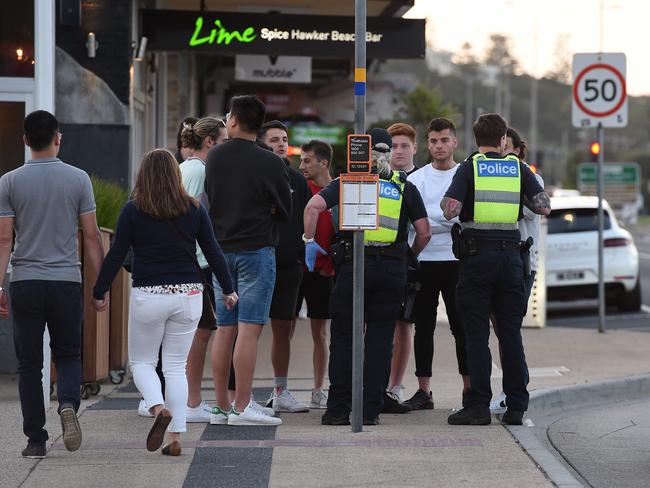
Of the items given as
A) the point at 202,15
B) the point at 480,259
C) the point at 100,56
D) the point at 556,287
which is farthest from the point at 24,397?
the point at 556,287

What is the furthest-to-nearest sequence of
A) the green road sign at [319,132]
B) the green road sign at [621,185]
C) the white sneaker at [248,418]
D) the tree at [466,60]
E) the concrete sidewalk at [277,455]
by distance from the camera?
the tree at [466,60] → the green road sign at [621,185] → the green road sign at [319,132] → the white sneaker at [248,418] → the concrete sidewalk at [277,455]

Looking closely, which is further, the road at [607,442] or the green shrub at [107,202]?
the green shrub at [107,202]

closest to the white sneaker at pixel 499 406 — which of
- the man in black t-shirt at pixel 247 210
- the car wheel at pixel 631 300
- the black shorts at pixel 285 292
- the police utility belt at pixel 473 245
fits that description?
the police utility belt at pixel 473 245

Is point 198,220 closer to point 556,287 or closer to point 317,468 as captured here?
point 317,468

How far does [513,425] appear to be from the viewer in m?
9.18

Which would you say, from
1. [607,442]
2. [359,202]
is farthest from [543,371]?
[359,202]

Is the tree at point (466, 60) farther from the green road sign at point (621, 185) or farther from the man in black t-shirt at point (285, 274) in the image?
the man in black t-shirt at point (285, 274)

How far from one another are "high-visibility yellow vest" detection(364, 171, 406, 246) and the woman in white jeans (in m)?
1.48

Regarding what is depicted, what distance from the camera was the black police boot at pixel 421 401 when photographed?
393 inches

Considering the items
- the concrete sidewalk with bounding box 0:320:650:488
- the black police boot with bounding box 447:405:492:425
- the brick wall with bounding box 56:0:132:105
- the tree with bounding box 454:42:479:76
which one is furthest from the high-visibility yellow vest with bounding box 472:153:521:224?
the tree with bounding box 454:42:479:76

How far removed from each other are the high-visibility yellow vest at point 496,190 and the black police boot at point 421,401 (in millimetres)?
1504

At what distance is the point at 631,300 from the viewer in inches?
812

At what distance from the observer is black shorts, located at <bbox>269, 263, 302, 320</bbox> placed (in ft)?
31.0

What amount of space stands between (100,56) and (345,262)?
15.4 feet
